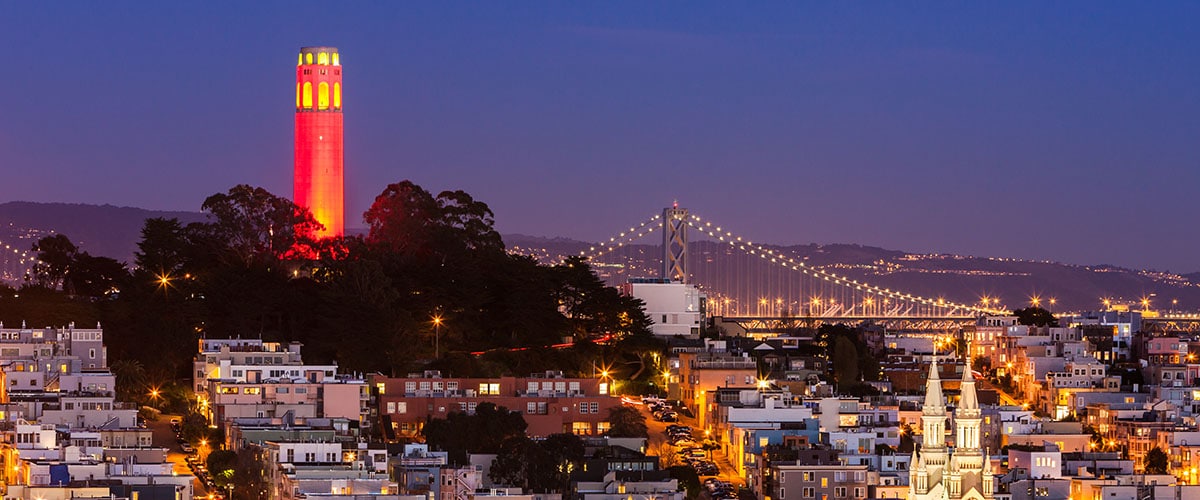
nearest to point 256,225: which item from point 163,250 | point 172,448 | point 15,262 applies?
point 163,250

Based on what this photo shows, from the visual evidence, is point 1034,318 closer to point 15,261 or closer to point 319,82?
point 319,82

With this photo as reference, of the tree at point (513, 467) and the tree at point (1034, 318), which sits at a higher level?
the tree at point (1034, 318)

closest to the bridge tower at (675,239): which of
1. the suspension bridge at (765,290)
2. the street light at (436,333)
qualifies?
the suspension bridge at (765,290)

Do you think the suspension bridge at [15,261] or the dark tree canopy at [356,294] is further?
the suspension bridge at [15,261]

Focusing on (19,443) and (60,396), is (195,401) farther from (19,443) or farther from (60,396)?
(19,443)

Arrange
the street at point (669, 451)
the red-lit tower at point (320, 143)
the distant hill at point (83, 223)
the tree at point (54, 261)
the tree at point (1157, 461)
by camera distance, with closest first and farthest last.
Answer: the street at point (669, 451), the tree at point (1157, 461), the tree at point (54, 261), the red-lit tower at point (320, 143), the distant hill at point (83, 223)

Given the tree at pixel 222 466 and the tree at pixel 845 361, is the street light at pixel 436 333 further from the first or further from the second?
the tree at pixel 845 361

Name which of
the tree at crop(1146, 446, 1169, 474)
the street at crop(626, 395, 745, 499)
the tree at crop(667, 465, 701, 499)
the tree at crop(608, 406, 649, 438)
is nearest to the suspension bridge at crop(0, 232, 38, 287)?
the street at crop(626, 395, 745, 499)

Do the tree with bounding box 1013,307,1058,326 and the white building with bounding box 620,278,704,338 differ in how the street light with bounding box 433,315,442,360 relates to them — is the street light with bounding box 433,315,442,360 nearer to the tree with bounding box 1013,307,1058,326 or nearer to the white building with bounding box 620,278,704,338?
the white building with bounding box 620,278,704,338

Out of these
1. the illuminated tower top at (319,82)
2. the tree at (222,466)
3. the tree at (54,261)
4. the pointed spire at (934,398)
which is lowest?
the tree at (222,466)
